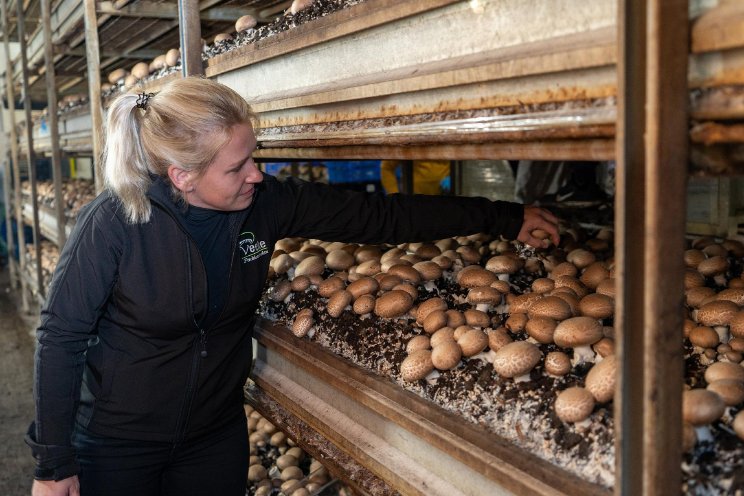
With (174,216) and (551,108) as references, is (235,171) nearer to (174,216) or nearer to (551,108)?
(174,216)

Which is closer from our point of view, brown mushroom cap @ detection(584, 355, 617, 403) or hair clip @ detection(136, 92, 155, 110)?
brown mushroom cap @ detection(584, 355, 617, 403)

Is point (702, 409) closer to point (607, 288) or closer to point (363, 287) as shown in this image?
point (607, 288)

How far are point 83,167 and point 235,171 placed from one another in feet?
36.4

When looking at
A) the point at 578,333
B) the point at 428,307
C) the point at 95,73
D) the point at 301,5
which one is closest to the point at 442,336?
the point at 428,307

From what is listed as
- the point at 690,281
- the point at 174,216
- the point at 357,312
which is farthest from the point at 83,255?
the point at 690,281

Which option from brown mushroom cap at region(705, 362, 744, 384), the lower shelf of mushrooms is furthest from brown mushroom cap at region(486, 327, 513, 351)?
brown mushroom cap at region(705, 362, 744, 384)

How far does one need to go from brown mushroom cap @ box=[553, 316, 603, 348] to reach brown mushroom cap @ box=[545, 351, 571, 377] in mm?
31

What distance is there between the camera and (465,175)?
5723 mm

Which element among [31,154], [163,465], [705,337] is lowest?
[163,465]

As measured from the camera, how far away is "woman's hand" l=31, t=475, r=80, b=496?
193cm

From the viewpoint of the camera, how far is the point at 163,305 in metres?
1.94

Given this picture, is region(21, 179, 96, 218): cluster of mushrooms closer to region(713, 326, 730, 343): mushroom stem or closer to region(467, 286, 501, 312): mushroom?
region(467, 286, 501, 312): mushroom

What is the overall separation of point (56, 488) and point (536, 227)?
1626 millimetres


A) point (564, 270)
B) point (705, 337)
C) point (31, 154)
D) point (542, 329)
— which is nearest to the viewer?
point (705, 337)
